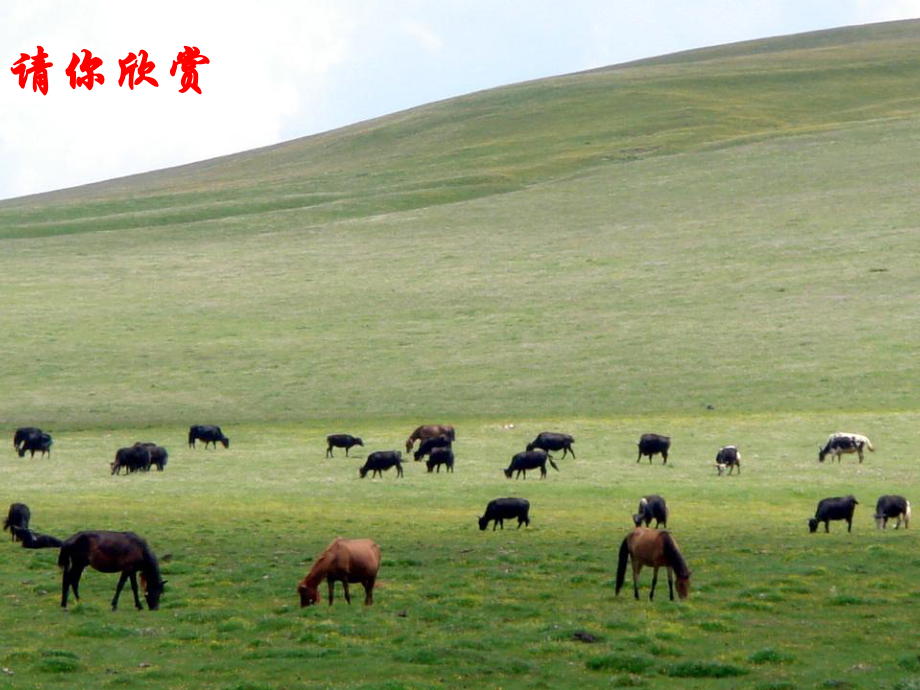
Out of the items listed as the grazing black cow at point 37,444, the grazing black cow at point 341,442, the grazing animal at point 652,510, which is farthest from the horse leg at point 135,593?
the grazing black cow at point 37,444

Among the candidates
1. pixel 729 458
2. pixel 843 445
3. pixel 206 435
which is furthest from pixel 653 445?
pixel 206 435

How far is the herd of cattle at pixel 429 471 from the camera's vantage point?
659 inches

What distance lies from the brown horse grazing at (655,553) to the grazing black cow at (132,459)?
63.4 feet

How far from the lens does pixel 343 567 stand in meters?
16.6

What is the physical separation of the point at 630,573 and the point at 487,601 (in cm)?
273

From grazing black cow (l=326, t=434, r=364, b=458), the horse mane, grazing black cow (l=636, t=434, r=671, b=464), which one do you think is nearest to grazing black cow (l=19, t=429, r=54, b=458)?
grazing black cow (l=326, t=434, r=364, b=458)

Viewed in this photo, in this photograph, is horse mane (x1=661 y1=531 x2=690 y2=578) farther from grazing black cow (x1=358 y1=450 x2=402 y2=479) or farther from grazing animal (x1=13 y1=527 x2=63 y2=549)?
grazing black cow (x1=358 y1=450 x2=402 y2=479)

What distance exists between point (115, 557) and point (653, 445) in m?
20.1

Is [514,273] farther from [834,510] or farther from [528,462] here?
[834,510]

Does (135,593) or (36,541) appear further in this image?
(36,541)

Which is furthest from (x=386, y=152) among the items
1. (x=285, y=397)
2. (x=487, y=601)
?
(x=487, y=601)

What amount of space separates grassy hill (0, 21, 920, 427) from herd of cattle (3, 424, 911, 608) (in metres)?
7.00

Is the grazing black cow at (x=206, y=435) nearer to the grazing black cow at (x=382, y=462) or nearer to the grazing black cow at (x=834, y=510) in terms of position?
the grazing black cow at (x=382, y=462)

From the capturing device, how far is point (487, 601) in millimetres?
17422
